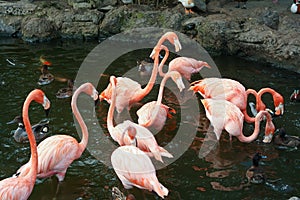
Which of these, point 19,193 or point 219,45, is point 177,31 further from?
point 19,193

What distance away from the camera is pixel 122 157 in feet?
16.6

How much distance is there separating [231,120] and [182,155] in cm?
80

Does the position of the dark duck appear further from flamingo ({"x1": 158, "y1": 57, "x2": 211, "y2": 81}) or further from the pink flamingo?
the pink flamingo

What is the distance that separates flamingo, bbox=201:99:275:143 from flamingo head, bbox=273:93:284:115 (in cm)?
70

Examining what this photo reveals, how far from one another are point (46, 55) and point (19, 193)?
19.1ft

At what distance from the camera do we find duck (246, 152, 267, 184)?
5410 mm

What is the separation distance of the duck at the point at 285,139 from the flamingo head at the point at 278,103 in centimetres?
75

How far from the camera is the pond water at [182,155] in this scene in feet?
17.4

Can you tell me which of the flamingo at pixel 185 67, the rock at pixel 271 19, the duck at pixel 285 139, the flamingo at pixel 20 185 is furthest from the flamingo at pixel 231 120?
the rock at pixel 271 19

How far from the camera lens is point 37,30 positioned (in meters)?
11.0

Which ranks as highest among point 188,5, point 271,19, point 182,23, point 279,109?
point 188,5

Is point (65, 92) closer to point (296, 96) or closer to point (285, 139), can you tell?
point (285, 139)

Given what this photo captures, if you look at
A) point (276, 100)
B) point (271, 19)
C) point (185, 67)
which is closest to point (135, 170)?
point (276, 100)

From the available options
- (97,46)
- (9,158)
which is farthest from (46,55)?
(9,158)
